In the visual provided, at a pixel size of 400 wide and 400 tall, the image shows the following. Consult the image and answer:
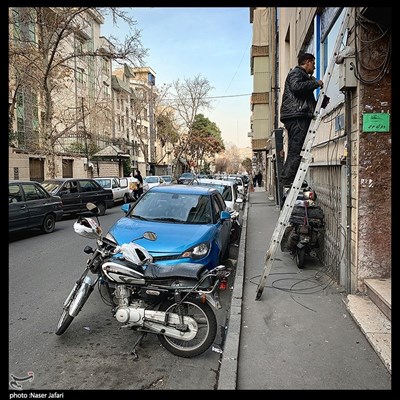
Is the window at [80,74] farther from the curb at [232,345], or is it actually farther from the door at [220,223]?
the curb at [232,345]

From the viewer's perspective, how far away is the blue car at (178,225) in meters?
5.18

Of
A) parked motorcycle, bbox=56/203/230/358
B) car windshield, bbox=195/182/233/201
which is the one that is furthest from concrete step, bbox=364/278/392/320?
car windshield, bbox=195/182/233/201

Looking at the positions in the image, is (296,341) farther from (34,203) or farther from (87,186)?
(87,186)

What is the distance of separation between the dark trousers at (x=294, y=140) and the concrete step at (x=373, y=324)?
6.97ft

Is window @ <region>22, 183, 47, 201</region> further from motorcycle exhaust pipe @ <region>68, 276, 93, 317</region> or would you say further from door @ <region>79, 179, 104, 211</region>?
motorcycle exhaust pipe @ <region>68, 276, 93, 317</region>

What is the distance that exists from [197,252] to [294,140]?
230 cm

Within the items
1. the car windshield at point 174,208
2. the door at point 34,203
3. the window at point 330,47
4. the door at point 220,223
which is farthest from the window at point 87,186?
the window at point 330,47

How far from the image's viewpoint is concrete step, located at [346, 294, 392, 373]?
11.6 feet

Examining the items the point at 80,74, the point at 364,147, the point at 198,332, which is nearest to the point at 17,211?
the point at 198,332

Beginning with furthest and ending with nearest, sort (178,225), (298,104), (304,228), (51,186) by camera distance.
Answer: (51,186) < (304,228) < (178,225) < (298,104)

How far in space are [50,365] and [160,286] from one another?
4.29ft

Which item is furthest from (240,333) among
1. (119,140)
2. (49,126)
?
(119,140)

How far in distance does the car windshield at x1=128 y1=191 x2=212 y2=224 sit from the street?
1407 mm

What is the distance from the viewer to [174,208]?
6.59m
